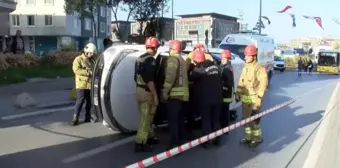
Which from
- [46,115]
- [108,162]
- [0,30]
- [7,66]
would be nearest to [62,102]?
[46,115]

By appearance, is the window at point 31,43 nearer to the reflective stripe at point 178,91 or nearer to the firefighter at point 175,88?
the firefighter at point 175,88

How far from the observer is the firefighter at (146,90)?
6.41 m

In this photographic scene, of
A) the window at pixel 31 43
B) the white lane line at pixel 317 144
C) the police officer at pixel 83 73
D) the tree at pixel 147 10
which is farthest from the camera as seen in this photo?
the window at pixel 31 43

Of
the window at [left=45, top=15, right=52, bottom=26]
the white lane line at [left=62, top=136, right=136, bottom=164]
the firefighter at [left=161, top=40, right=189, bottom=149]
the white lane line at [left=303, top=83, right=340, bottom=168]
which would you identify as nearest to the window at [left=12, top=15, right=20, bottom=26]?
the window at [left=45, top=15, right=52, bottom=26]

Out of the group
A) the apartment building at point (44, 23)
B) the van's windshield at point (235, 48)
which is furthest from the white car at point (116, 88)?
the apartment building at point (44, 23)

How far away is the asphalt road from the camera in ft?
20.8

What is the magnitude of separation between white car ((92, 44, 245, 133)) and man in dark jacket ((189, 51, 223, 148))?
0.63 metres

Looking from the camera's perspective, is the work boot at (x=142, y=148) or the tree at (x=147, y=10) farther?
the tree at (x=147, y=10)

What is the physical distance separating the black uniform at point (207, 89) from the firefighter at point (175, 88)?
43 centimetres

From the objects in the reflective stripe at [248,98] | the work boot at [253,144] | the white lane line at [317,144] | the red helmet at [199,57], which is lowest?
the white lane line at [317,144]

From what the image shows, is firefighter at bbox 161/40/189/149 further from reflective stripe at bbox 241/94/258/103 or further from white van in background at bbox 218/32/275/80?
white van in background at bbox 218/32/275/80

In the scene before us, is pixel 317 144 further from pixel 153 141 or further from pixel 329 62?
pixel 329 62

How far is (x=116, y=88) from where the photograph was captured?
24.0 feet

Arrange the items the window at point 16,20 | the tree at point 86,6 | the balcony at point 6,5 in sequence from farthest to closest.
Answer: the window at point 16,20 < the tree at point 86,6 < the balcony at point 6,5
